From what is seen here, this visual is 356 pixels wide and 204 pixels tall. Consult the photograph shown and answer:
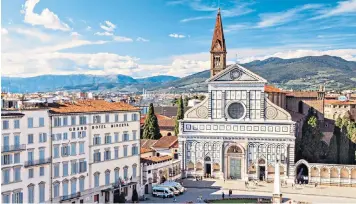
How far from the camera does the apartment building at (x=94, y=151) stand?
41.8 m

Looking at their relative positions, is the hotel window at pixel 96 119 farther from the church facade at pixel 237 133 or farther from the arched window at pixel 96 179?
the church facade at pixel 237 133

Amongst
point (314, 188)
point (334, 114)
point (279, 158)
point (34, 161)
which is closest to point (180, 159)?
point (279, 158)

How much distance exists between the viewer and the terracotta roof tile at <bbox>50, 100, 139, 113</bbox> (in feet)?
141

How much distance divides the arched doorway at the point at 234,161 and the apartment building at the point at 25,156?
93.5 ft

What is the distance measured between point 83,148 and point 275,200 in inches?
723

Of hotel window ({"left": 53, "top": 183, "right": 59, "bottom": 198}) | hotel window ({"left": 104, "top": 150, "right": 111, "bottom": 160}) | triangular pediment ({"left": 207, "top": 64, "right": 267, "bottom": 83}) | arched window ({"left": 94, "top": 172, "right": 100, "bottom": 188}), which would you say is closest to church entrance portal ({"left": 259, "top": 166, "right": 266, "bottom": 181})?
triangular pediment ({"left": 207, "top": 64, "right": 267, "bottom": 83})

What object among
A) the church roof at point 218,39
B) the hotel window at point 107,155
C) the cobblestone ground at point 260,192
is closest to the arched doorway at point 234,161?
the cobblestone ground at point 260,192

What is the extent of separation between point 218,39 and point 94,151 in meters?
35.3

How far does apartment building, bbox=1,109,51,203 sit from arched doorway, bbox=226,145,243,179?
28.5m

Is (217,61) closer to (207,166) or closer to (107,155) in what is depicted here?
(207,166)

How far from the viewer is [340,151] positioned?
63281 millimetres

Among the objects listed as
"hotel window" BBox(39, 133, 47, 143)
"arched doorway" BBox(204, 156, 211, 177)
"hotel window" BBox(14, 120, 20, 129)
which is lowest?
"arched doorway" BBox(204, 156, 211, 177)

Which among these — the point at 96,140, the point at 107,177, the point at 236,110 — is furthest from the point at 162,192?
the point at 236,110

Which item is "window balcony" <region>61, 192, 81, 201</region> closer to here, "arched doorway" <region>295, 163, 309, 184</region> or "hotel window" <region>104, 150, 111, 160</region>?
"hotel window" <region>104, 150, 111, 160</region>
